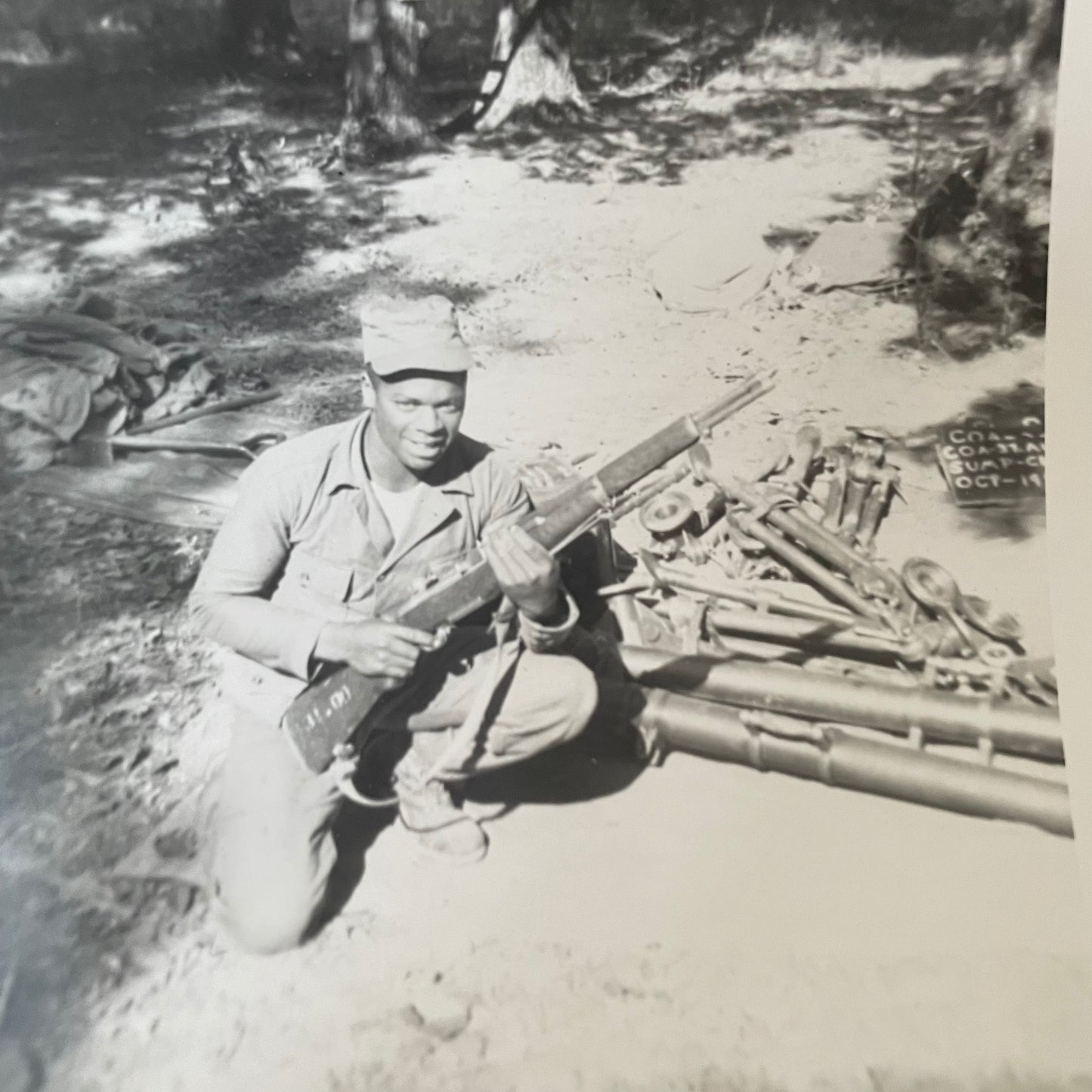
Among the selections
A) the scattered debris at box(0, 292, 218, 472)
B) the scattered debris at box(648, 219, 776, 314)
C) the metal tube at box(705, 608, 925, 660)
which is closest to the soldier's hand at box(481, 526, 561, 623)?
the metal tube at box(705, 608, 925, 660)

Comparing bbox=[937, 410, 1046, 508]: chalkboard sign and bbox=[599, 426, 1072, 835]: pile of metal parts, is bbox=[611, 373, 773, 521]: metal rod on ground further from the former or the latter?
bbox=[937, 410, 1046, 508]: chalkboard sign

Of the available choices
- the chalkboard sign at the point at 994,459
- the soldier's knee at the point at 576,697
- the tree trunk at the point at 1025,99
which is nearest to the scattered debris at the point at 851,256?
the tree trunk at the point at 1025,99

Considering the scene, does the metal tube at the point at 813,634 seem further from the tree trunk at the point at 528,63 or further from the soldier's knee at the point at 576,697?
the tree trunk at the point at 528,63

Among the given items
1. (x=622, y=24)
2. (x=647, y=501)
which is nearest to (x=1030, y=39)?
(x=622, y=24)

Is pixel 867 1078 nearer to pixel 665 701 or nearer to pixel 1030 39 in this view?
pixel 665 701

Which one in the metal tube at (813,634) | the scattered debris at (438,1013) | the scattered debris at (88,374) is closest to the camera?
the scattered debris at (438,1013)
